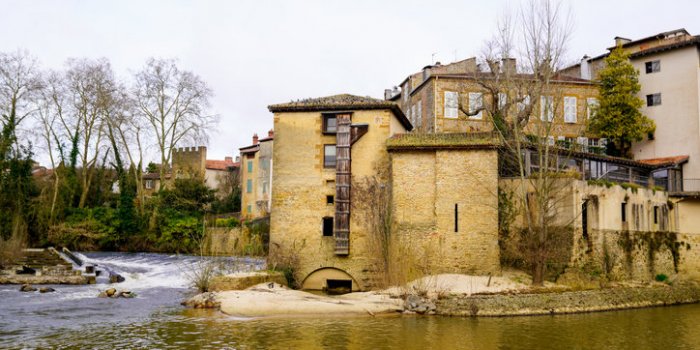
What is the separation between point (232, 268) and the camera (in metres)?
23.9

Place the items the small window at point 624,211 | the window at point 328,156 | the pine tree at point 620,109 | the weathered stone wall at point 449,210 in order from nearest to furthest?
the weathered stone wall at point 449,210
the window at point 328,156
the small window at point 624,211
the pine tree at point 620,109

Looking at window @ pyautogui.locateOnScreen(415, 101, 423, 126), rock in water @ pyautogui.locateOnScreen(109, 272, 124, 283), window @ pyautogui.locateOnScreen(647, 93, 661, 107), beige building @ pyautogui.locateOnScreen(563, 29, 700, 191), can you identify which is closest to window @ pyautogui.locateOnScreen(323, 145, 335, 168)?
rock in water @ pyautogui.locateOnScreen(109, 272, 124, 283)

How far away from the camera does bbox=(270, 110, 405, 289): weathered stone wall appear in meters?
23.6

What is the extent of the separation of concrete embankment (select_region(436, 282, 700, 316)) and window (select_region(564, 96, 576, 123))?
16135 millimetres

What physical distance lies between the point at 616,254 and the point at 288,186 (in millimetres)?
14318

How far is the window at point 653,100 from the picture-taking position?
34.2 m

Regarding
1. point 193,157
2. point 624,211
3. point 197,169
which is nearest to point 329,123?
point 624,211

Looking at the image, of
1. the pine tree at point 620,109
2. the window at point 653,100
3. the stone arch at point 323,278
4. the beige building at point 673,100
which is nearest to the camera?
the stone arch at point 323,278

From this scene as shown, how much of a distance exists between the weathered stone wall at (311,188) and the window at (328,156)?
0.20m

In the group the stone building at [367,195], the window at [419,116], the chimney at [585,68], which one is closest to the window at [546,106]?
the stone building at [367,195]

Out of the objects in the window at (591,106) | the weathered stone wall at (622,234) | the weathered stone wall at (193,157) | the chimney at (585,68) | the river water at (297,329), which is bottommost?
the river water at (297,329)

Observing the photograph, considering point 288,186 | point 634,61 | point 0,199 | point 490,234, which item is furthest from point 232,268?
point 634,61

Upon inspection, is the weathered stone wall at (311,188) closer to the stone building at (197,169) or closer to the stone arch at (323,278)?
the stone arch at (323,278)

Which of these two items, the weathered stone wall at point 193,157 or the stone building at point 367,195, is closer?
the stone building at point 367,195
